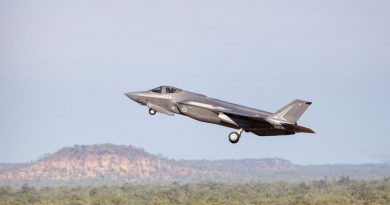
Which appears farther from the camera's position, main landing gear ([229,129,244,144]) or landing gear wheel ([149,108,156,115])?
landing gear wheel ([149,108,156,115])

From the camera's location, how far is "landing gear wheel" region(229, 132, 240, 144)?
2522 inches

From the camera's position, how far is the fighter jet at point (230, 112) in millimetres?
63844

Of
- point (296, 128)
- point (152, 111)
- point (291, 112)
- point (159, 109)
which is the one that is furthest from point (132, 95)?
point (296, 128)

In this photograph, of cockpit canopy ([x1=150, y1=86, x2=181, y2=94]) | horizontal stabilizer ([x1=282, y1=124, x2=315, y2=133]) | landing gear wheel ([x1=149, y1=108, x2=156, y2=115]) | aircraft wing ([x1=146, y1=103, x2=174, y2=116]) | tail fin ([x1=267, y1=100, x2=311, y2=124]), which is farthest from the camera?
cockpit canopy ([x1=150, y1=86, x2=181, y2=94])

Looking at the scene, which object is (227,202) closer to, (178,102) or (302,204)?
(302,204)

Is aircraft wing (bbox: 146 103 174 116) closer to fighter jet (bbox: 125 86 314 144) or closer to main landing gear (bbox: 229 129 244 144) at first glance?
fighter jet (bbox: 125 86 314 144)

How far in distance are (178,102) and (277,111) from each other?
741 cm

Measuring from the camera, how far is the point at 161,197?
181 m

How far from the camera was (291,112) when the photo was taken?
2522 inches

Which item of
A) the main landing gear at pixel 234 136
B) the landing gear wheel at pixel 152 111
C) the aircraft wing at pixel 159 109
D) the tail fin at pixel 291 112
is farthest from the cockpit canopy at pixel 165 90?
the tail fin at pixel 291 112

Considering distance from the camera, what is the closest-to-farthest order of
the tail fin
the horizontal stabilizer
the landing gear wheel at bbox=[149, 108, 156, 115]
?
the horizontal stabilizer, the tail fin, the landing gear wheel at bbox=[149, 108, 156, 115]

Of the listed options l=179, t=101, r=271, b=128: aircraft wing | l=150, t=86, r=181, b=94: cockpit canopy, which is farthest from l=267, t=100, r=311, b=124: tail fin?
l=150, t=86, r=181, b=94: cockpit canopy

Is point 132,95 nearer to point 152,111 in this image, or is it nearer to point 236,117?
point 152,111

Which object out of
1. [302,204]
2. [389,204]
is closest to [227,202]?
[302,204]
